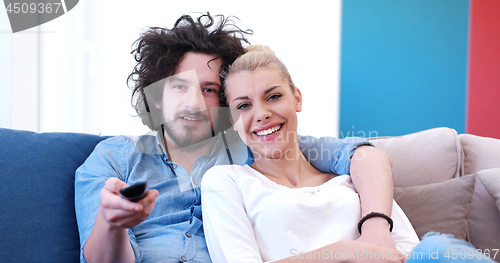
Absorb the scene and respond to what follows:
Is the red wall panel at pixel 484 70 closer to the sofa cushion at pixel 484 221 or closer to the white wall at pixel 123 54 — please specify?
the white wall at pixel 123 54

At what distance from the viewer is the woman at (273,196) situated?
91 cm

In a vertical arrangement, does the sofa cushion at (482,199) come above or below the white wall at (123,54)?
below

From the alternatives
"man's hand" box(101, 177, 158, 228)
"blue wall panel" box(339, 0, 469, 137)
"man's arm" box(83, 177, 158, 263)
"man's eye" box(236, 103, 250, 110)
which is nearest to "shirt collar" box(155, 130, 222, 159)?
"man's eye" box(236, 103, 250, 110)

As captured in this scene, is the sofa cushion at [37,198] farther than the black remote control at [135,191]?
Yes

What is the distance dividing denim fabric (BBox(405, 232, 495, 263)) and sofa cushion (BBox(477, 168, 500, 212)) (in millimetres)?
700

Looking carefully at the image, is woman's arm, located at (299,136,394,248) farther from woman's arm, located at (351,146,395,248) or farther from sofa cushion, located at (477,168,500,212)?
sofa cushion, located at (477,168,500,212)

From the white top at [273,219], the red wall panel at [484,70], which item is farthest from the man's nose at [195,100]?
the red wall panel at [484,70]

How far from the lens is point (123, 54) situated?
1988 millimetres

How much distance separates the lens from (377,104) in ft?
8.02

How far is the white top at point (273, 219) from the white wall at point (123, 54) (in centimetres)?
70

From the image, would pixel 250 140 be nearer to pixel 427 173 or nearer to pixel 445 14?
pixel 427 173

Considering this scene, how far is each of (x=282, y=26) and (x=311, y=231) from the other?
1794mm

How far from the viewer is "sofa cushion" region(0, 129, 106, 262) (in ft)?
3.18

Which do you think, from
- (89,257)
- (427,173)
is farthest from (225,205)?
(427,173)
